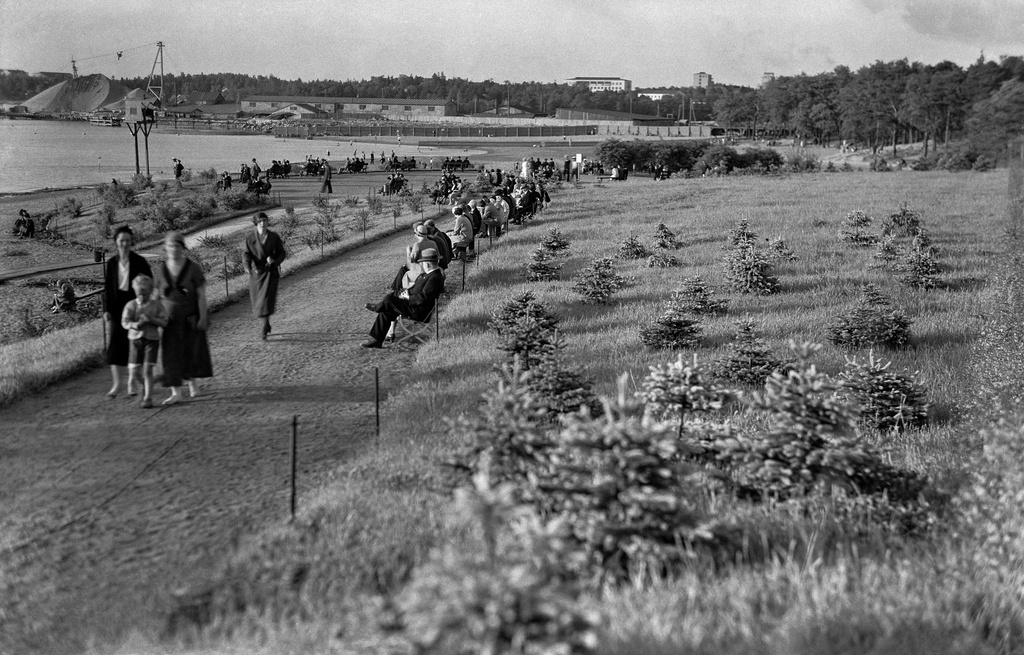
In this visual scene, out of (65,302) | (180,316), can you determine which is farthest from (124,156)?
(180,316)

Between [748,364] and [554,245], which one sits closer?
[748,364]

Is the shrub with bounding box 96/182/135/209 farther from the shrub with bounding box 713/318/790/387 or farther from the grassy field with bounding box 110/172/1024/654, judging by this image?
the shrub with bounding box 713/318/790/387

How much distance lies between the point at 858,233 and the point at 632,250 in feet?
17.2

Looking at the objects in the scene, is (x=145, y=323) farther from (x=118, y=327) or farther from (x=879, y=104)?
(x=879, y=104)

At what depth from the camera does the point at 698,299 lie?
531 inches

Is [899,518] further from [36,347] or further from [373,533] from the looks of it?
[36,347]

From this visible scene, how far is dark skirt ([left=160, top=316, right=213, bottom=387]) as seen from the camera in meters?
8.30

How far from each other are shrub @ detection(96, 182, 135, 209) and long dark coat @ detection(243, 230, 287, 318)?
28.0 m

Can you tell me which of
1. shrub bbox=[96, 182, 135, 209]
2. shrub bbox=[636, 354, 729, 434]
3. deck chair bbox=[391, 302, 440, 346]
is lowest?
shrub bbox=[96, 182, 135, 209]

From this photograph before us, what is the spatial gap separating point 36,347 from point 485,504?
995 cm

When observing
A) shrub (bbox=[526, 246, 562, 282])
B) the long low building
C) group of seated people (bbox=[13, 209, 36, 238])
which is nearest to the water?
group of seated people (bbox=[13, 209, 36, 238])

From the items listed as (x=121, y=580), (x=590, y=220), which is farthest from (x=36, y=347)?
(x=590, y=220)

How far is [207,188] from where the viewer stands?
4200 centimetres

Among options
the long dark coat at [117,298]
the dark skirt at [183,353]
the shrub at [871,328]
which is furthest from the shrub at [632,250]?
the long dark coat at [117,298]
